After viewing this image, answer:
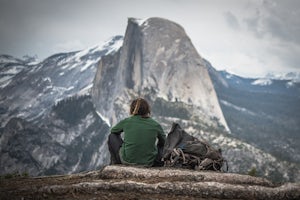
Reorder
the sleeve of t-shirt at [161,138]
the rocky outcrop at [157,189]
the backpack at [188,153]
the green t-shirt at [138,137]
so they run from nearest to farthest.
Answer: the rocky outcrop at [157,189], the green t-shirt at [138,137], the sleeve of t-shirt at [161,138], the backpack at [188,153]

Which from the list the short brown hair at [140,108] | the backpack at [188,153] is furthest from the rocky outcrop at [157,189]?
the short brown hair at [140,108]

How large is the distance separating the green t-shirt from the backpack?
0.82 meters

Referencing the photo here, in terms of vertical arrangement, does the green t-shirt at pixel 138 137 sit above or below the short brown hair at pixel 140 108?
below

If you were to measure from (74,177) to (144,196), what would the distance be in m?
3.30

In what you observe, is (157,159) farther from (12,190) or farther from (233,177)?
(12,190)

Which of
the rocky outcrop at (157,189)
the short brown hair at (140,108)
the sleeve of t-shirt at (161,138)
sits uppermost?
the short brown hair at (140,108)

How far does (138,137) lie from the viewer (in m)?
12.0

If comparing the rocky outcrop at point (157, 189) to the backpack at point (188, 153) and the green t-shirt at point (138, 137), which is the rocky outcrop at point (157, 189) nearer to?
the green t-shirt at point (138, 137)

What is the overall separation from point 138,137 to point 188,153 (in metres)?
2.04

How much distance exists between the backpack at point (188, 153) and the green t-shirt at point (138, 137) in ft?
2.69

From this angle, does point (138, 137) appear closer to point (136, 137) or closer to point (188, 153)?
point (136, 137)

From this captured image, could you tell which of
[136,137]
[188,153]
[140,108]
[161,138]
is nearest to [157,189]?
[136,137]

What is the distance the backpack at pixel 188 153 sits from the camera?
12562 millimetres

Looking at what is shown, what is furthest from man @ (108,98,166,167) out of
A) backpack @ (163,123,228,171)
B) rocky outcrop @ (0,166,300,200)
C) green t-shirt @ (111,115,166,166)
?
rocky outcrop @ (0,166,300,200)
